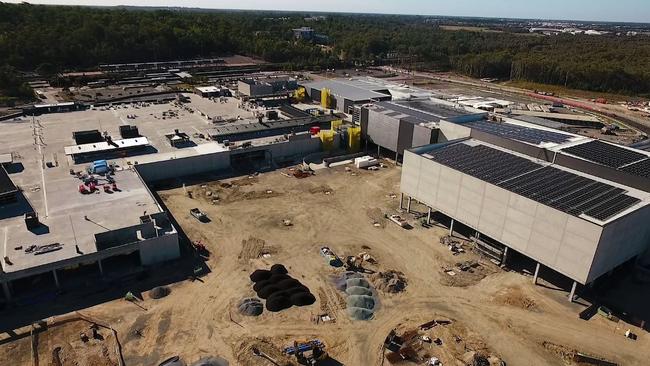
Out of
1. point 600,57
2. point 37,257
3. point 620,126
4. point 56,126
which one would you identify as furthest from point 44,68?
point 600,57

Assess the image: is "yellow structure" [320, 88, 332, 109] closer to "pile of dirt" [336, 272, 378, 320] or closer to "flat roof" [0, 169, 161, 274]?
"flat roof" [0, 169, 161, 274]

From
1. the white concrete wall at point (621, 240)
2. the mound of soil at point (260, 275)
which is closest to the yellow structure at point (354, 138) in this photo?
the mound of soil at point (260, 275)

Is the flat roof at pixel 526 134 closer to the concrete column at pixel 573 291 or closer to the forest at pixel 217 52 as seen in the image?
the concrete column at pixel 573 291

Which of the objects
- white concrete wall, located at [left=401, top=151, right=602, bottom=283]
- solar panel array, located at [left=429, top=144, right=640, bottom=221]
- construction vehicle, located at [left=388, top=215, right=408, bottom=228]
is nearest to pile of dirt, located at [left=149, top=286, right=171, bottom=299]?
construction vehicle, located at [left=388, top=215, right=408, bottom=228]

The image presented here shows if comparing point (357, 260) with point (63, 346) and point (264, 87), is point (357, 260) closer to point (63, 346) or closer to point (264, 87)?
point (63, 346)

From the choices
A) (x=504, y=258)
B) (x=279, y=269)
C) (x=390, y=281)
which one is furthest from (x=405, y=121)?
(x=279, y=269)
